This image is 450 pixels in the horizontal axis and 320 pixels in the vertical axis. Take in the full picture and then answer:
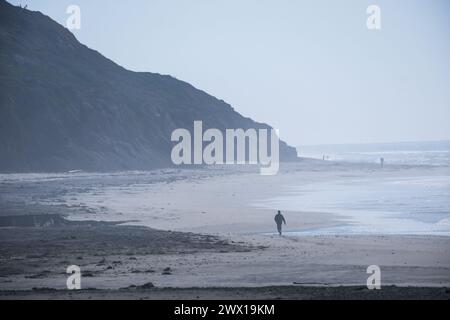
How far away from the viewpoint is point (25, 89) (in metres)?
88.4

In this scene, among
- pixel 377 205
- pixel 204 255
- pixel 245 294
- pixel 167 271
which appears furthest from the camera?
pixel 377 205

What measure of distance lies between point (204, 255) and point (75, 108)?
77.0m

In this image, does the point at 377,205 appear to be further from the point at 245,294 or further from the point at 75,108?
the point at 75,108

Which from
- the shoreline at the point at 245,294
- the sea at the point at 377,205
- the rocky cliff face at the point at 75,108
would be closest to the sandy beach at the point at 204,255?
the shoreline at the point at 245,294

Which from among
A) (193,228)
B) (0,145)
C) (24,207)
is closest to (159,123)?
(0,145)

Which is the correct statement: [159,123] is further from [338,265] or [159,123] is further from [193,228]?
[338,265]

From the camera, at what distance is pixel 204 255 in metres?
20.0

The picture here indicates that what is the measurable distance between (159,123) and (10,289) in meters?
Answer: 97.9

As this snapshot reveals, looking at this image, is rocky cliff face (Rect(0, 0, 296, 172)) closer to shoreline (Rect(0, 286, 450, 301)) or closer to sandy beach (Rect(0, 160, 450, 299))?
sandy beach (Rect(0, 160, 450, 299))

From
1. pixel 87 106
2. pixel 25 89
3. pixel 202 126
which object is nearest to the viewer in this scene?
pixel 25 89

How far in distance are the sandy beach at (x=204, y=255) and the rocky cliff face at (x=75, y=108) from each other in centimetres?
4572

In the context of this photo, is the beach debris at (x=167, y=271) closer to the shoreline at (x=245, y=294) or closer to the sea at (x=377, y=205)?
the shoreline at (x=245, y=294)

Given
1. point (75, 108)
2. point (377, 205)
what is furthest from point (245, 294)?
point (75, 108)

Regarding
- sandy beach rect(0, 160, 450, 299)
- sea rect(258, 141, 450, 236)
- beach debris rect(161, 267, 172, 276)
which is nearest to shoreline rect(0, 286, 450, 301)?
sandy beach rect(0, 160, 450, 299)
